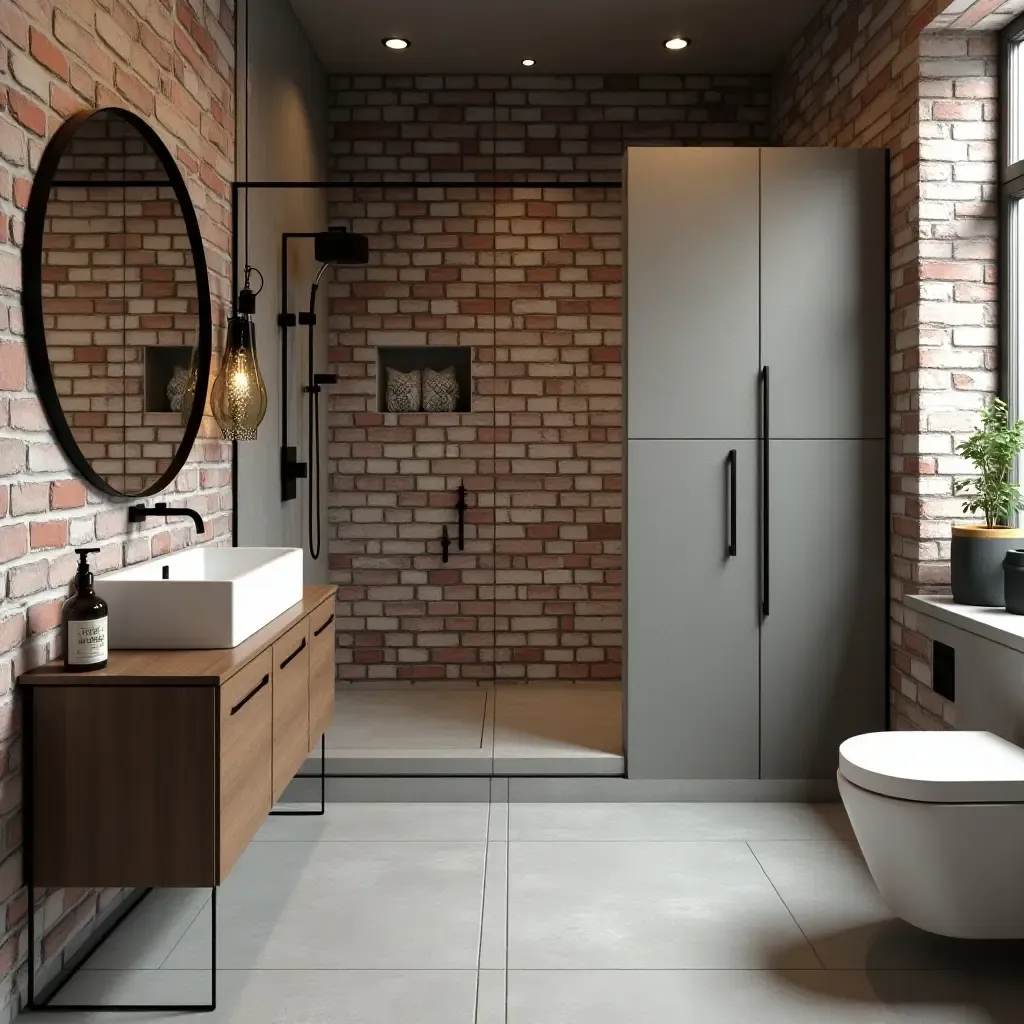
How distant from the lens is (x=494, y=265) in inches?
178

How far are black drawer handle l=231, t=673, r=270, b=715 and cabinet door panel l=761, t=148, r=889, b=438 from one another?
2.03 meters

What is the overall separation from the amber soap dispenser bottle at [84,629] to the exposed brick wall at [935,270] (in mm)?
2402

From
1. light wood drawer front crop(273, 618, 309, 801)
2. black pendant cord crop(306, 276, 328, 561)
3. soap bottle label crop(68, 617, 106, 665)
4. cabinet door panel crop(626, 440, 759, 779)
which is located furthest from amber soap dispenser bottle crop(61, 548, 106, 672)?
black pendant cord crop(306, 276, 328, 561)

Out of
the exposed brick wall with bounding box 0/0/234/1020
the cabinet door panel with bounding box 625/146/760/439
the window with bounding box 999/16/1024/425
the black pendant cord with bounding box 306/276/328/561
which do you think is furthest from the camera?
the black pendant cord with bounding box 306/276/328/561

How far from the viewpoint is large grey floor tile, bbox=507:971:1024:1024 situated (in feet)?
7.34

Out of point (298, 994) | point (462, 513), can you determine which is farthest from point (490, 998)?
point (462, 513)

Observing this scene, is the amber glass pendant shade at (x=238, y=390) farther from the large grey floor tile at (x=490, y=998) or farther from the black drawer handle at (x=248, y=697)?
the large grey floor tile at (x=490, y=998)

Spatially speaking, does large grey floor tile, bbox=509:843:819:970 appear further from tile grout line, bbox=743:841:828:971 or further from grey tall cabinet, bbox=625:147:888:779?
grey tall cabinet, bbox=625:147:888:779

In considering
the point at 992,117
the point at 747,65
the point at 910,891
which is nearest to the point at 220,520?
the point at 910,891

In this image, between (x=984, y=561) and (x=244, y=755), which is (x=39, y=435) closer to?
(x=244, y=755)

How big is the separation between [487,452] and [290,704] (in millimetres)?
2202

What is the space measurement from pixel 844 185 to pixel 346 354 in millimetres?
2289

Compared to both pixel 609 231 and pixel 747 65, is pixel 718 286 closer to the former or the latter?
pixel 609 231

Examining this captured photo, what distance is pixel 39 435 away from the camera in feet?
7.59
